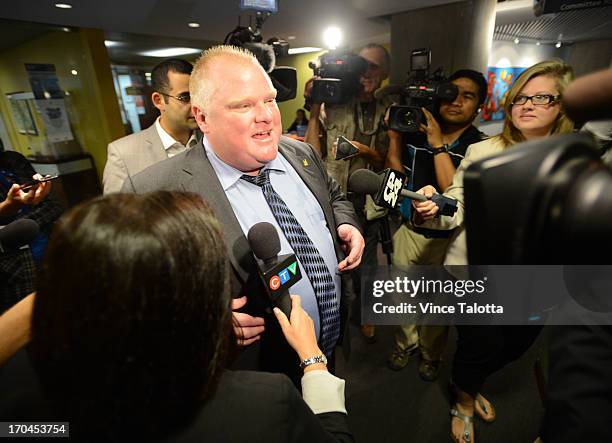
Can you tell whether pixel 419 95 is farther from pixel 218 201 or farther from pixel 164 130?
pixel 164 130

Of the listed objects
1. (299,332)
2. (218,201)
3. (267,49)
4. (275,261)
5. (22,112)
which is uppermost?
(267,49)

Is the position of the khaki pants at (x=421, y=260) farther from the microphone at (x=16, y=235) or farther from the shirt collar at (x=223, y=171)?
the microphone at (x=16, y=235)

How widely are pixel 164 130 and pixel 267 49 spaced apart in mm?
787

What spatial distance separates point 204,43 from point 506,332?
6315 mm

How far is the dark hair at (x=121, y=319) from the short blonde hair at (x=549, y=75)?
1.54 meters

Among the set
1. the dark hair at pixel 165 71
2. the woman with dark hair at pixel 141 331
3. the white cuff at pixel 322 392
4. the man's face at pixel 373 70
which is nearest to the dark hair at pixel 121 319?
the woman with dark hair at pixel 141 331

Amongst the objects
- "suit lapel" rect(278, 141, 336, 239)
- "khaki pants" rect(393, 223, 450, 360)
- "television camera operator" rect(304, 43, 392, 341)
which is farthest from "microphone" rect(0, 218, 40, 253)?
"khaki pants" rect(393, 223, 450, 360)

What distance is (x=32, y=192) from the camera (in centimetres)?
157

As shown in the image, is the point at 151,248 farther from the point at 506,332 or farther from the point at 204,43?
the point at 204,43

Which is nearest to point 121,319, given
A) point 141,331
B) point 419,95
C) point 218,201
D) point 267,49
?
point 141,331

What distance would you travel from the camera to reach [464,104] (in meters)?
1.90

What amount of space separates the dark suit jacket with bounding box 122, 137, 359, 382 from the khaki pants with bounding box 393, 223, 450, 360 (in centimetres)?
66

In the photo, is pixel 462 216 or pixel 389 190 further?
pixel 462 216

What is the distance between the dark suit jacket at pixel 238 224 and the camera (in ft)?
3.71
